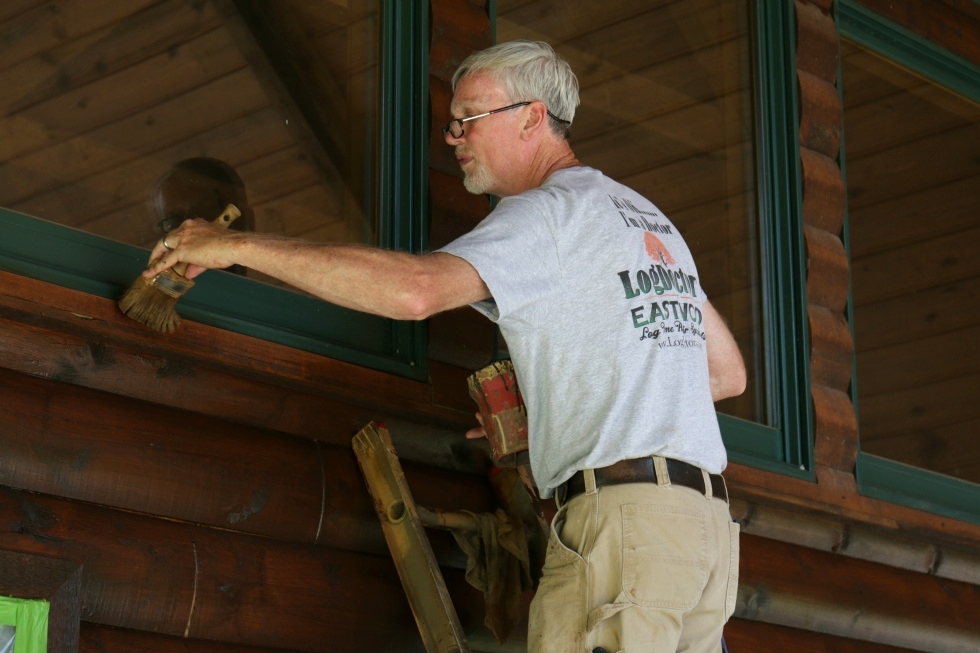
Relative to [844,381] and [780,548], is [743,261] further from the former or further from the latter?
[780,548]

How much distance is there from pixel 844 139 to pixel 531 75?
7.68ft

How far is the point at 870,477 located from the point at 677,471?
2133mm

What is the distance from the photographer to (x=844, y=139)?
203 inches

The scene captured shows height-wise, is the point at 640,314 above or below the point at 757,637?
above

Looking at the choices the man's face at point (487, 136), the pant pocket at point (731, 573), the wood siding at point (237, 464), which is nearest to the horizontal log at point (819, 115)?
the wood siding at point (237, 464)

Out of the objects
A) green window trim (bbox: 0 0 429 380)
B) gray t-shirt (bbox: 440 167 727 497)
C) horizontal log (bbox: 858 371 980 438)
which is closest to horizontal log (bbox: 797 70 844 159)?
horizontal log (bbox: 858 371 980 438)

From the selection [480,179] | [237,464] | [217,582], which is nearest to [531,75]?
[480,179]

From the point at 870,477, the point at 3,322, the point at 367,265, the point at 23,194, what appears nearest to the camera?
the point at 367,265

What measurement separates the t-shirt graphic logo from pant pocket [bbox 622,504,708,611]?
52 cm

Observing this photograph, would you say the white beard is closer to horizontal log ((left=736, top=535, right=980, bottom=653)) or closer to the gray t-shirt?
the gray t-shirt

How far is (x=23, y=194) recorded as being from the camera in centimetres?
308

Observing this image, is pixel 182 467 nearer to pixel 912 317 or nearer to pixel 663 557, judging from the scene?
pixel 663 557

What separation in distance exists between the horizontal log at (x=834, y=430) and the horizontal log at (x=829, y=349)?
0.04 m

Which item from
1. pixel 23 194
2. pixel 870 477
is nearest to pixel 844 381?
pixel 870 477
